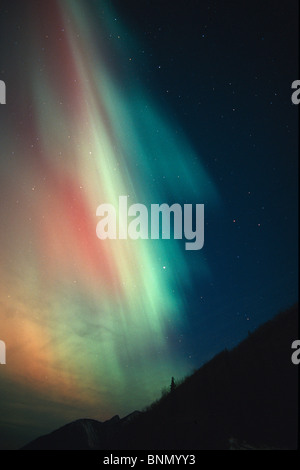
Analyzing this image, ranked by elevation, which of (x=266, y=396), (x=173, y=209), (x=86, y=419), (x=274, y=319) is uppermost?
(x=173, y=209)

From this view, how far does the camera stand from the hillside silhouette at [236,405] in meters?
12.9

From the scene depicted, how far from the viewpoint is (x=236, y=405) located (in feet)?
50.5

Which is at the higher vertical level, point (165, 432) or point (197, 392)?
point (197, 392)

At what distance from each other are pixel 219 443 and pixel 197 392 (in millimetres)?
7668

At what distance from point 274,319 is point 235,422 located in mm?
9770

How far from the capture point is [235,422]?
14.1 metres

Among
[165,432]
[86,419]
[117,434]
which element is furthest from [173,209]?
[86,419]

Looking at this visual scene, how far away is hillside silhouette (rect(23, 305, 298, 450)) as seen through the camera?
42.4ft
